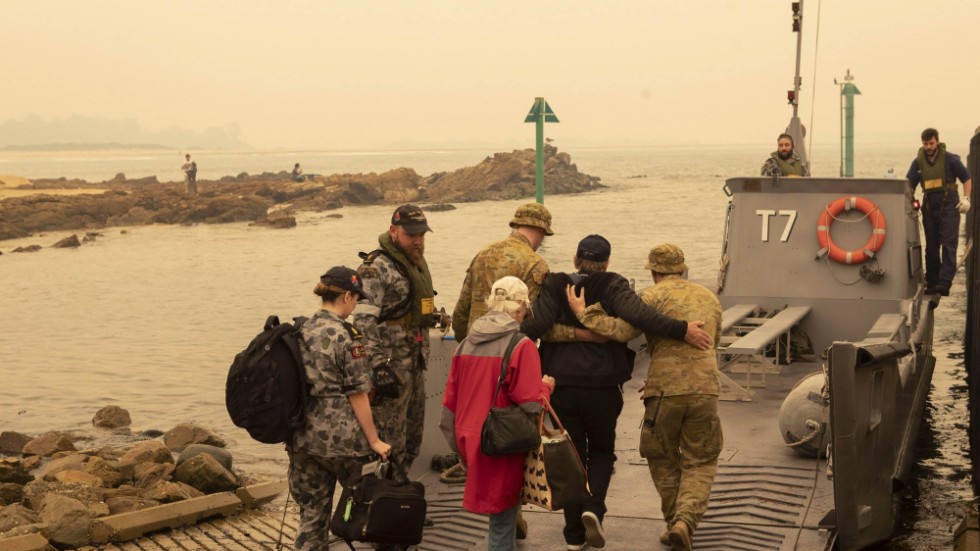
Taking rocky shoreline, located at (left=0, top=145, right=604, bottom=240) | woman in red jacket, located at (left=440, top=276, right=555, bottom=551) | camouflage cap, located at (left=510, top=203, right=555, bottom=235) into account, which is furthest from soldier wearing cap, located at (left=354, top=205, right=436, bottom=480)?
rocky shoreline, located at (left=0, top=145, right=604, bottom=240)

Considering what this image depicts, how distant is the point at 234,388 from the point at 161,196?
73.8 m

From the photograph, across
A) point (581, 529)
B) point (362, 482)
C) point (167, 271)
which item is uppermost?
point (362, 482)

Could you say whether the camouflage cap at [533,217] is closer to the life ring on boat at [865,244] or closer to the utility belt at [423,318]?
the utility belt at [423,318]

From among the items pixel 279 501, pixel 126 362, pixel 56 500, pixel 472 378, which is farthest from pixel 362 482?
pixel 126 362

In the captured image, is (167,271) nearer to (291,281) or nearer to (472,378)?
(291,281)

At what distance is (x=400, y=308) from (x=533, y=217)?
953 millimetres

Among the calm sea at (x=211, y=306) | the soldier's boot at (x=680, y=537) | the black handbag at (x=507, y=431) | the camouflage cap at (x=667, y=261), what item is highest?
the camouflage cap at (x=667, y=261)

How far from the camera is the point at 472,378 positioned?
20.9ft

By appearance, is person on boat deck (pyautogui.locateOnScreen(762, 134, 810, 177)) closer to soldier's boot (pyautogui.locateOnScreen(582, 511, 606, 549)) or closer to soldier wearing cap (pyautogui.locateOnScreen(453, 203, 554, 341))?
soldier wearing cap (pyautogui.locateOnScreen(453, 203, 554, 341))

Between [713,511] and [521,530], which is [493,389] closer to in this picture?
[521,530]

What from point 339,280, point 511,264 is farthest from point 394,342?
point 339,280

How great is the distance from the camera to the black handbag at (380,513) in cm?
616

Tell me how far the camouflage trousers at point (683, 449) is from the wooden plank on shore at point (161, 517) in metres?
4.87

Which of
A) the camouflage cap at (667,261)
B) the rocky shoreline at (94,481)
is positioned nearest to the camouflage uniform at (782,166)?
the rocky shoreline at (94,481)
